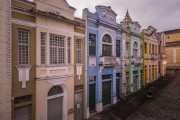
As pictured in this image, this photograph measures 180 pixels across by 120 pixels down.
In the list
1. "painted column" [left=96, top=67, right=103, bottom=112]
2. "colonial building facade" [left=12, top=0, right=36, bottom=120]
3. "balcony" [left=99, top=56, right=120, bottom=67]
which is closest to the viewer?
"colonial building facade" [left=12, top=0, right=36, bottom=120]

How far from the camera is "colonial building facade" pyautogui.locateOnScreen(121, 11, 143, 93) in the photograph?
21.3 m

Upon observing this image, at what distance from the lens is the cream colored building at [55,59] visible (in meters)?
10.1

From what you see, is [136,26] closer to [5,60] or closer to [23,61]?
[23,61]

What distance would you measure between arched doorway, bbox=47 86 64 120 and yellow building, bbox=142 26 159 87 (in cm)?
1849

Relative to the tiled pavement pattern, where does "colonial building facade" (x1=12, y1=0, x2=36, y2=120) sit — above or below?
above

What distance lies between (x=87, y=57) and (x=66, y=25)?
154 inches

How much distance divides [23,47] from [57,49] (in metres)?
2.68

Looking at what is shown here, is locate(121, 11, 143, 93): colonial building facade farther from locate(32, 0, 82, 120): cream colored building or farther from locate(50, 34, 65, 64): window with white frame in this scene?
locate(50, 34, 65, 64): window with white frame

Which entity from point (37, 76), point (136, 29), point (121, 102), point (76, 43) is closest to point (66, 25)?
point (76, 43)

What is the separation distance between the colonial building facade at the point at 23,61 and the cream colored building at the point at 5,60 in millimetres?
400

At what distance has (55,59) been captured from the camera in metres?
11.3

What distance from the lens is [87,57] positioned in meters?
14.2

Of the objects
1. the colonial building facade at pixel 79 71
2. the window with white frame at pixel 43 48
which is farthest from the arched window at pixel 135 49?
the window with white frame at pixel 43 48

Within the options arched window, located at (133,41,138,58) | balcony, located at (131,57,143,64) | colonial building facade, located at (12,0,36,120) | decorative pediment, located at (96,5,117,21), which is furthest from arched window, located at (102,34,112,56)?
colonial building facade, located at (12,0,36,120)
